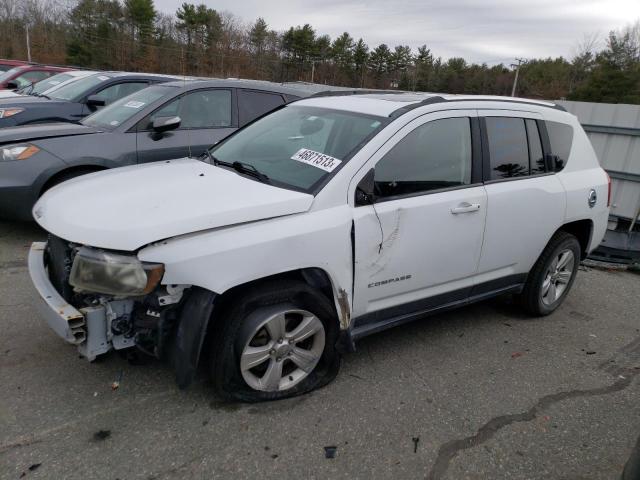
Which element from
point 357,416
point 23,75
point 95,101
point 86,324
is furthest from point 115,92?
point 357,416

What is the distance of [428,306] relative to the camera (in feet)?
11.3

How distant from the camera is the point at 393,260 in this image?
3037 mm

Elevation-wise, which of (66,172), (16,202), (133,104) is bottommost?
(16,202)

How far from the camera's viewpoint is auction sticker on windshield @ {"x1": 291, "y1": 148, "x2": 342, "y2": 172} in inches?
116

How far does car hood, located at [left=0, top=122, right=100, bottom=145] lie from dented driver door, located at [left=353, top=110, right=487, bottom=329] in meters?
3.70

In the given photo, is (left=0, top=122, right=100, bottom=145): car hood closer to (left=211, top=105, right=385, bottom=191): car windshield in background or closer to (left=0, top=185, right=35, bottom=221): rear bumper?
(left=0, top=185, right=35, bottom=221): rear bumper

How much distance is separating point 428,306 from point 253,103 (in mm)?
3913

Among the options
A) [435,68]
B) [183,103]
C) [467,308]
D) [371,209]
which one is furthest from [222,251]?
[435,68]

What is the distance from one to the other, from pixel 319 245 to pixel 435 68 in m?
79.5

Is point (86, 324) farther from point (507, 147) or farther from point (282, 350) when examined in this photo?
point (507, 147)

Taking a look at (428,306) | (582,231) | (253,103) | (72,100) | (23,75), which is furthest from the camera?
(23,75)

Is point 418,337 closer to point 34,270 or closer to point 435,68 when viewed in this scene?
point 34,270

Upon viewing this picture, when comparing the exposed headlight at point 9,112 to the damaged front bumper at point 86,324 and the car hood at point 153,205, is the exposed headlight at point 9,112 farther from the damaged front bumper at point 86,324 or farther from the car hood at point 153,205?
the damaged front bumper at point 86,324

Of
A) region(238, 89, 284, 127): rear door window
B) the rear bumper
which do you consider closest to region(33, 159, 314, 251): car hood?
the rear bumper
